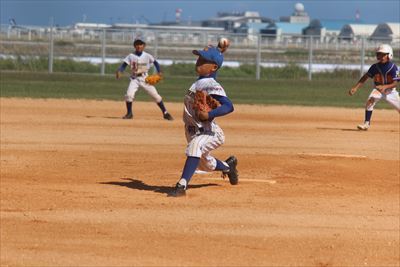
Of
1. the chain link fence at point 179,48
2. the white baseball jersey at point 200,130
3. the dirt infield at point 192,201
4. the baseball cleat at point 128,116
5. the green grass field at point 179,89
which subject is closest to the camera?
the dirt infield at point 192,201

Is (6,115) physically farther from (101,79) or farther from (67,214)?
(101,79)

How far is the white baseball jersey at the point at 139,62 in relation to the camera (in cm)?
2208

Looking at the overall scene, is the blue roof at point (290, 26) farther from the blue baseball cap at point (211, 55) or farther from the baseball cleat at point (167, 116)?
the blue baseball cap at point (211, 55)

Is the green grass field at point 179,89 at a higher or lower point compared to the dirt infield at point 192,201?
lower

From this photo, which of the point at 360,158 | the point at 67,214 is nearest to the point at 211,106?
the point at 67,214

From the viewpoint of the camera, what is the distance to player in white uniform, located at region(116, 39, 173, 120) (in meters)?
22.0

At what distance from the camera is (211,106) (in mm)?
11484

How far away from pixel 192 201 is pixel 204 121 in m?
0.94

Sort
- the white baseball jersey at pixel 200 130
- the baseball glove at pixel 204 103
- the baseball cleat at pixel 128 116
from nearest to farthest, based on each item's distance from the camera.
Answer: the baseball glove at pixel 204 103 < the white baseball jersey at pixel 200 130 < the baseball cleat at pixel 128 116

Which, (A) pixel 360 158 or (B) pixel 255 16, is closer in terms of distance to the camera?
(A) pixel 360 158

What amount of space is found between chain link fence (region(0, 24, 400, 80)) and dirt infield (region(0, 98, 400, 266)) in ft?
86.5

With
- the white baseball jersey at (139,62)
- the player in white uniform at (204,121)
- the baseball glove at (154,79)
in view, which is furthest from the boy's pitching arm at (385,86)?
the player in white uniform at (204,121)

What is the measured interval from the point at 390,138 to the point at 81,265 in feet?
38.6

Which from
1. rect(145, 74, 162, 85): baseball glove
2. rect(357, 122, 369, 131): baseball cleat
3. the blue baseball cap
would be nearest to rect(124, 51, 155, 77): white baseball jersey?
rect(145, 74, 162, 85): baseball glove
